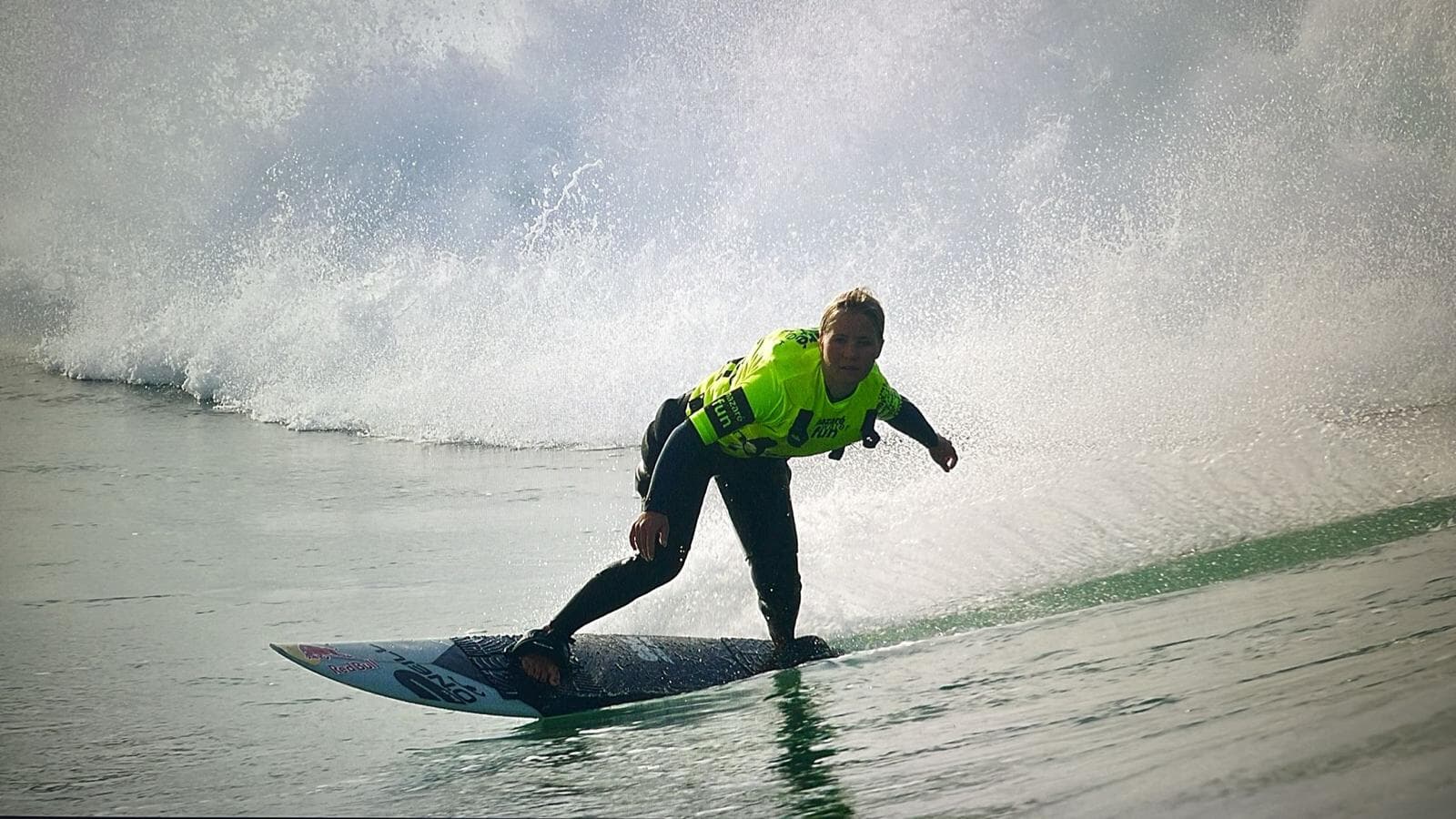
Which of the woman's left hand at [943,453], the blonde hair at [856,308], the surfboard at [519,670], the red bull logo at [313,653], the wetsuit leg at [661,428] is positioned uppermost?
the blonde hair at [856,308]

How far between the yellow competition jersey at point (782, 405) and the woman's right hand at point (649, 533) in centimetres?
34

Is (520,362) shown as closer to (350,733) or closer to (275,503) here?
(275,503)

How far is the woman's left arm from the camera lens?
16.7ft

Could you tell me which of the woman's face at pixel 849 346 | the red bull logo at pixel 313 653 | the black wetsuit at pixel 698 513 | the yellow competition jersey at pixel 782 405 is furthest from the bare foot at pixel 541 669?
the woman's face at pixel 849 346

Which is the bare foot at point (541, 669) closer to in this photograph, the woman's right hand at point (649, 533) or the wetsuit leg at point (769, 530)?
the woman's right hand at point (649, 533)

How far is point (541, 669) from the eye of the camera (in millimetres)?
4848

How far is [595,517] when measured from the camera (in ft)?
30.9

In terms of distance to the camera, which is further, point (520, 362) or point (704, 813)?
point (520, 362)

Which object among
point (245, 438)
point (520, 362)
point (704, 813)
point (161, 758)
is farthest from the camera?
point (520, 362)

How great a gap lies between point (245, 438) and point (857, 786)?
1217cm

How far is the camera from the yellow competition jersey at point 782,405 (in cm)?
459

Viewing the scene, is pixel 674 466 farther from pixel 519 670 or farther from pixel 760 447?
pixel 519 670


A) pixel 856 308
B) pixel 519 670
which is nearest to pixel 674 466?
pixel 856 308

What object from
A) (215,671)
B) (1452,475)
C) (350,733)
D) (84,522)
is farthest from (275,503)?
(1452,475)
